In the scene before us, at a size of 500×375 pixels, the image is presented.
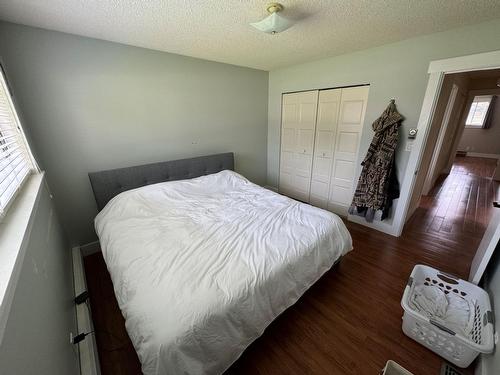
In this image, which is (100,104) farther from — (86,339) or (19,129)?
(86,339)

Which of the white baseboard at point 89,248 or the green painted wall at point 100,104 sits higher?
the green painted wall at point 100,104

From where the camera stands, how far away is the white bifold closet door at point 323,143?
8.96 feet

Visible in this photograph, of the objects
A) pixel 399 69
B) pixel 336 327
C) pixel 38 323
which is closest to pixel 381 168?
pixel 399 69

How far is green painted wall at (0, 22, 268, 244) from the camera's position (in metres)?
1.75

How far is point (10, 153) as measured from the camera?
52.7 inches

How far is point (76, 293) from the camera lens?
1675mm

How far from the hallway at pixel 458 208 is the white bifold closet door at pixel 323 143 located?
1095 mm

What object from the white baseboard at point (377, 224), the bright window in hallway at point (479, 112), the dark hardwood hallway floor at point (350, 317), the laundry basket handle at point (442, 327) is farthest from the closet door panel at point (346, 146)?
the bright window in hallway at point (479, 112)

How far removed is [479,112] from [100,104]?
9.53m

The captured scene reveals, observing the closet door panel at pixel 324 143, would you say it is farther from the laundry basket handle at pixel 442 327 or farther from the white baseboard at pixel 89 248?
the white baseboard at pixel 89 248

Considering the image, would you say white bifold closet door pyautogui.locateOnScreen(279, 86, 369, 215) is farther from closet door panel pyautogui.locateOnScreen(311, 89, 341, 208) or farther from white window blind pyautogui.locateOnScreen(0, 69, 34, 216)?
white window blind pyautogui.locateOnScreen(0, 69, 34, 216)

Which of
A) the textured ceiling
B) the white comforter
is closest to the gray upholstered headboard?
the white comforter

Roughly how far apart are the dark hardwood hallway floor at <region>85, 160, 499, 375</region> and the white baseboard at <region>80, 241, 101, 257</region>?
0.09 meters

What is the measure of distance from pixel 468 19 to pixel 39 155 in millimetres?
3843
